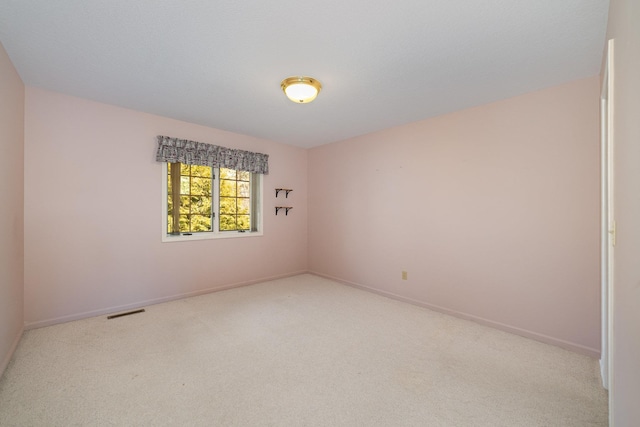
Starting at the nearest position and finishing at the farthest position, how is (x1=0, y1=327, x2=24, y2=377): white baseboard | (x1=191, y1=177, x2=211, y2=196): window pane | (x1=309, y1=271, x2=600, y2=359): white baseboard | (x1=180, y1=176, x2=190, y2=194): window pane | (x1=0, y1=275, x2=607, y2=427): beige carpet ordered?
(x1=0, y1=275, x2=607, y2=427): beige carpet, (x1=0, y1=327, x2=24, y2=377): white baseboard, (x1=309, y1=271, x2=600, y2=359): white baseboard, (x1=180, y1=176, x2=190, y2=194): window pane, (x1=191, y1=177, x2=211, y2=196): window pane

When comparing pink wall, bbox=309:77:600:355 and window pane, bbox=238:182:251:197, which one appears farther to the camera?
window pane, bbox=238:182:251:197

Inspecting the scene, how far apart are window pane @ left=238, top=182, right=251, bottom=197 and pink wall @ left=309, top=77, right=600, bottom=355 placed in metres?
1.69

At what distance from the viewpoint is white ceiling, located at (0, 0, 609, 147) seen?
1658 mm

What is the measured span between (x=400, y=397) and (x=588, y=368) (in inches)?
62.5

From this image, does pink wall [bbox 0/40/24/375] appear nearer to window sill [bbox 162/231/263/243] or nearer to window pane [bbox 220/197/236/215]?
window sill [bbox 162/231/263/243]

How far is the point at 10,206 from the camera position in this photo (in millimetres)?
2279

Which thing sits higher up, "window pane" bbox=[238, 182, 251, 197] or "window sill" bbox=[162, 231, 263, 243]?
"window pane" bbox=[238, 182, 251, 197]

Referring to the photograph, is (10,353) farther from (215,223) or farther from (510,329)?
(510,329)

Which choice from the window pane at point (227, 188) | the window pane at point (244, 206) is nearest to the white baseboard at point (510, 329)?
the window pane at point (244, 206)

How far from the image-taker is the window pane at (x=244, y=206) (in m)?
4.45

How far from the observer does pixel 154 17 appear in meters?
1.73

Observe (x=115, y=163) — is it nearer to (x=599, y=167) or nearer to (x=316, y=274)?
(x=316, y=274)

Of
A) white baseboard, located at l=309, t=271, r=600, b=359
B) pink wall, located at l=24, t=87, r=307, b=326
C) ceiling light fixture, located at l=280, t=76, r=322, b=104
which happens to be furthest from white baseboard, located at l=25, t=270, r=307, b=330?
ceiling light fixture, located at l=280, t=76, r=322, b=104

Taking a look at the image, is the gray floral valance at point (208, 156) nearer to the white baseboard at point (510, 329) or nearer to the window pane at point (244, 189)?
the window pane at point (244, 189)
